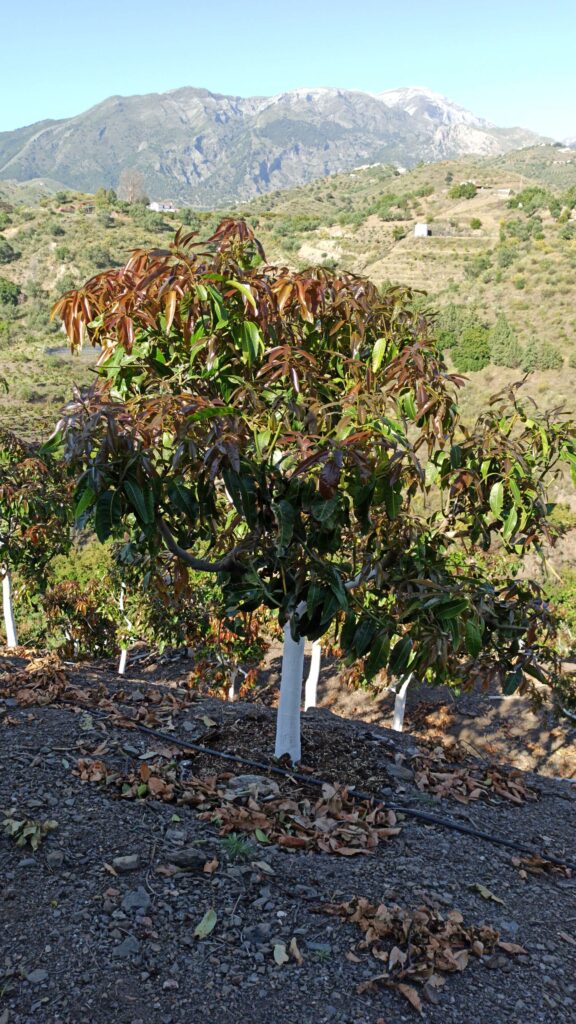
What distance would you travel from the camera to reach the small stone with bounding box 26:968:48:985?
1986 millimetres

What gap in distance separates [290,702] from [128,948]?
1580 millimetres

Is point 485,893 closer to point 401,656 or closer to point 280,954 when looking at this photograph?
point 280,954

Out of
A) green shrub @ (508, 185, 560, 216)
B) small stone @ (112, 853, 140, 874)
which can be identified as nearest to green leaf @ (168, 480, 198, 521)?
small stone @ (112, 853, 140, 874)

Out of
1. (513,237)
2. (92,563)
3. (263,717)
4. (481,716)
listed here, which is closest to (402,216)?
(513,237)

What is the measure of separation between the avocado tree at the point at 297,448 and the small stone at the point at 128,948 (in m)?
1.04

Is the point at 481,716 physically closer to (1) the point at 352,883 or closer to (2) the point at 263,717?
(2) the point at 263,717

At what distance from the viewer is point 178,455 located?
2.12 metres

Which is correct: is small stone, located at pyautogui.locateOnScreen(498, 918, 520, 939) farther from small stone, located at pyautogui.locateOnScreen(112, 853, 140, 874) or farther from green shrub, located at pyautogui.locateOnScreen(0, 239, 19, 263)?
green shrub, located at pyautogui.locateOnScreen(0, 239, 19, 263)

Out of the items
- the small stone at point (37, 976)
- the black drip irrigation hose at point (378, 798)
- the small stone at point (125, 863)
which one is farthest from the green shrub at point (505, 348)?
the small stone at point (37, 976)

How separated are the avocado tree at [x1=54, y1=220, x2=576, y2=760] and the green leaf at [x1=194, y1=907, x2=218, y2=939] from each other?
928 mm

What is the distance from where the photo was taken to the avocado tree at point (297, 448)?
7.31 feet

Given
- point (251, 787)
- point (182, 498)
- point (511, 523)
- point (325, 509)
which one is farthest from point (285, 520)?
point (251, 787)

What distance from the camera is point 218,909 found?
7.77 feet

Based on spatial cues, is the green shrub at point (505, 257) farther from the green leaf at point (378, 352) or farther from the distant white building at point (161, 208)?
the green leaf at point (378, 352)
